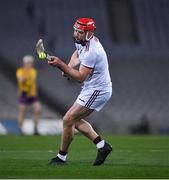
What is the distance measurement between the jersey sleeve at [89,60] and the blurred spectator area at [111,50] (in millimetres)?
16732

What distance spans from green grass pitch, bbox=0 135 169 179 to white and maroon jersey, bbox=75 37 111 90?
134 cm

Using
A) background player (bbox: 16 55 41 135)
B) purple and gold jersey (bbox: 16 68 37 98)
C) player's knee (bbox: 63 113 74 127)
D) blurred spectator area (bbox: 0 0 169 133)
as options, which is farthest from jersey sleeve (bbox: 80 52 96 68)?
blurred spectator area (bbox: 0 0 169 133)

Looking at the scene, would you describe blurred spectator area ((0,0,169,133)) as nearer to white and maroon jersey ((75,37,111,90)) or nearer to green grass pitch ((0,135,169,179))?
green grass pitch ((0,135,169,179))

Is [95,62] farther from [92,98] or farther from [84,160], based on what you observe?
[84,160]

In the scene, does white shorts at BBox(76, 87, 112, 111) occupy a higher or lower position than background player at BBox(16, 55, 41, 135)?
higher

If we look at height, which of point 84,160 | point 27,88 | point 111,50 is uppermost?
point 84,160

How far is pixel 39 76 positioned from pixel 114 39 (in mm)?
4173

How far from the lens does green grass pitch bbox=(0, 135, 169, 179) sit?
12.0 meters

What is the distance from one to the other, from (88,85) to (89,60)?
58 centimetres

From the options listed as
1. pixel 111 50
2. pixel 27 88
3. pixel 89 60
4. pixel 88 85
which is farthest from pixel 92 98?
pixel 111 50

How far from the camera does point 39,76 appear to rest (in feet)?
107

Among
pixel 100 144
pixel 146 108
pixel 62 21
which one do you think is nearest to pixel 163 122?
pixel 146 108

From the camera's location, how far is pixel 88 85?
13.7 meters

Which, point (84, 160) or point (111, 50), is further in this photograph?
point (111, 50)
